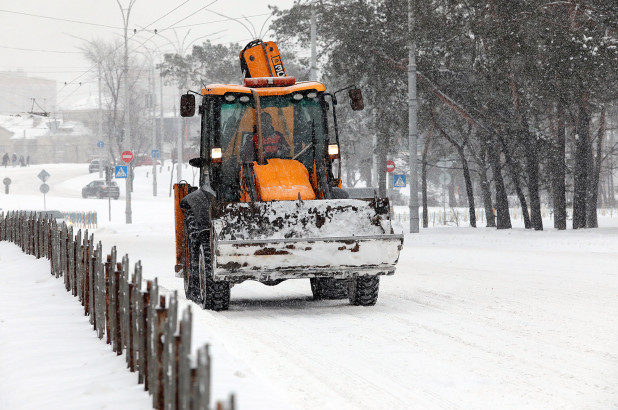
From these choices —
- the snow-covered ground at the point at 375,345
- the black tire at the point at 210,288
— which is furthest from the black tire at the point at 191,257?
the snow-covered ground at the point at 375,345

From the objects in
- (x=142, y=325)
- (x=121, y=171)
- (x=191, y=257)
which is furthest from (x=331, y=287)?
(x=121, y=171)

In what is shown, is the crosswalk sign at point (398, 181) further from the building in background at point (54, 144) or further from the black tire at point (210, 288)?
the building in background at point (54, 144)

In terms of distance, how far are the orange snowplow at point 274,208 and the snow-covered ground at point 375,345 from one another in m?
0.54

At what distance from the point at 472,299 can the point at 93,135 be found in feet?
445

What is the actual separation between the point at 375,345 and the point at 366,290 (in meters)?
3.17

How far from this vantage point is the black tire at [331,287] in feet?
44.1

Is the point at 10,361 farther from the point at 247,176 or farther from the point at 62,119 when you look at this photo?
the point at 62,119

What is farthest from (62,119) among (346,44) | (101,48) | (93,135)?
(346,44)

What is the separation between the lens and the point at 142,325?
6766 millimetres

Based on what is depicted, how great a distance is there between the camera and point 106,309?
342 inches

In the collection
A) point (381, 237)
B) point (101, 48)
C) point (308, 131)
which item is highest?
point (101, 48)

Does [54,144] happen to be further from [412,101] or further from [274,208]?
[274,208]

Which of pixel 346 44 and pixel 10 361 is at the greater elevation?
pixel 346 44

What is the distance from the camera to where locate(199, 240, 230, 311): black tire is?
12.0 m
